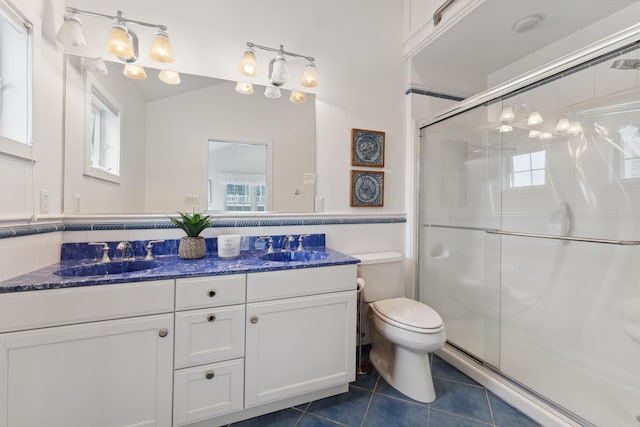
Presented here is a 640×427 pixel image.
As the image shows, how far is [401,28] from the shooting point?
2.27 m

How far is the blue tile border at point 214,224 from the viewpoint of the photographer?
119 centimetres

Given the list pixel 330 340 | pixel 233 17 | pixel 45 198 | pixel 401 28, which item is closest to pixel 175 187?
pixel 45 198

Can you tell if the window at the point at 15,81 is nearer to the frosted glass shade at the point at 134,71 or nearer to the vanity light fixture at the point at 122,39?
the vanity light fixture at the point at 122,39

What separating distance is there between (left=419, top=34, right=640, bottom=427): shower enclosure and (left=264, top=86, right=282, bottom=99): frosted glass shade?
124cm

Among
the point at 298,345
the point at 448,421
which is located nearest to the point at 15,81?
the point at 298,345

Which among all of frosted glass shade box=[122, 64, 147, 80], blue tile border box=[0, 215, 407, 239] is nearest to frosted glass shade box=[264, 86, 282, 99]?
frosted glass shade box=[122, 64, 147, 80]

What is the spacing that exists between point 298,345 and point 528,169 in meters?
1.76

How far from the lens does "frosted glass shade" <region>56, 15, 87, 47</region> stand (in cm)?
129

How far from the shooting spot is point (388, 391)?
5.41ft

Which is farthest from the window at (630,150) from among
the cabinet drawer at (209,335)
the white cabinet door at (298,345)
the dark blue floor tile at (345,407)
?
the cabinet drawer at (209,335)

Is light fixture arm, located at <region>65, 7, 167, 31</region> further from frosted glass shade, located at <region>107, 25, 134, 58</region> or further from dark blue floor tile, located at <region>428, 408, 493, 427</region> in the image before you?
dark blue floor tile, located at <region>428, 408, 493, 427</region>

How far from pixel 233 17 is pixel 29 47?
1068 mm

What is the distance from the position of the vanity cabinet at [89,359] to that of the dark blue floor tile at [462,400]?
1424mm

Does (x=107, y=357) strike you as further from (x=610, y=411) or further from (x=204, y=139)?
(x=610, y=411)
